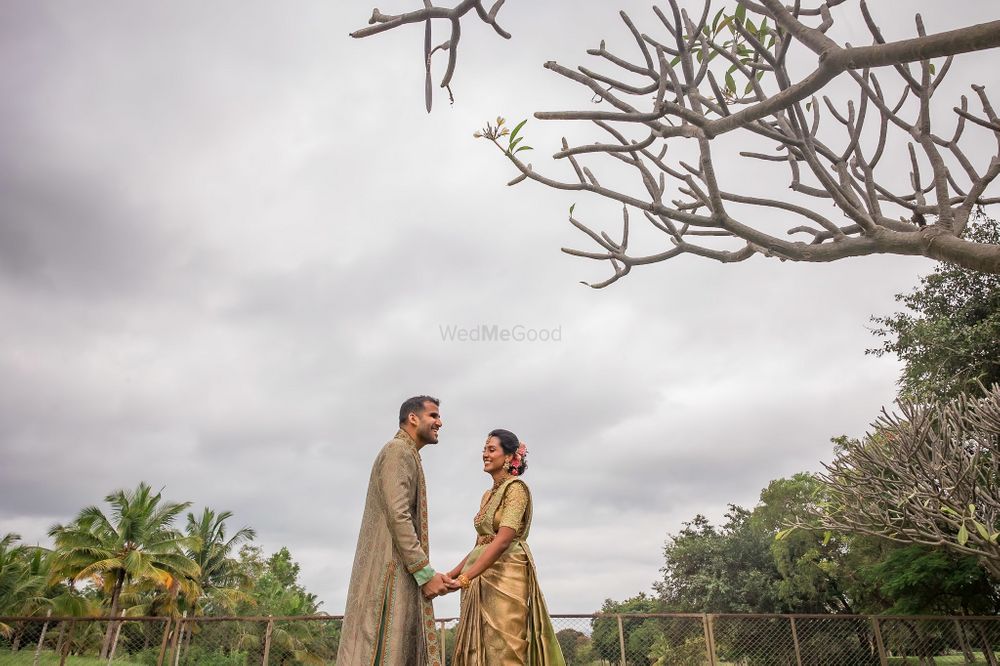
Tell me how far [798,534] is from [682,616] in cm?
1495

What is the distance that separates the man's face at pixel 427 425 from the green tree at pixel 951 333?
40.6 ft

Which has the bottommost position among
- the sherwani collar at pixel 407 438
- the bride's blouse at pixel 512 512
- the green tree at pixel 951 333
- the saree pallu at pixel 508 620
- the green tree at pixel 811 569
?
the saree pallu at pixel 508 620

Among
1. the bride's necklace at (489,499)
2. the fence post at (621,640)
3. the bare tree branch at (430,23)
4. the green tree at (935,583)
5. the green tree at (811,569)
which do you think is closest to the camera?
the bare tree branch at (430,23)

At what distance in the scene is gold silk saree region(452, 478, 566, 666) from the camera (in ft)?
12.2

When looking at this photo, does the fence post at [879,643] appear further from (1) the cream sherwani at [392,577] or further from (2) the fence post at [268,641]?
(1) the cream sherwani at [392,577]

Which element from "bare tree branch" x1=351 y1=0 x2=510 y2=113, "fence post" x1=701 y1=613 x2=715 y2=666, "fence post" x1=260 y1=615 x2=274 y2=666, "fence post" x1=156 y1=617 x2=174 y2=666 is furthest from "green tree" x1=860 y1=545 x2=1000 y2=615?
"bare tree branch" x1=351 y1=0 x2=510 y2=113

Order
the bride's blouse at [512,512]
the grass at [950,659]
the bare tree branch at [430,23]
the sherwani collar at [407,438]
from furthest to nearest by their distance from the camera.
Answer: the grass at [950,659] → the bride's blouse at [512,512] → the sherwani collar at [407,438] → the bare tree branch at [430,23]

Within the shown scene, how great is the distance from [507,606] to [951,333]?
13840 mm

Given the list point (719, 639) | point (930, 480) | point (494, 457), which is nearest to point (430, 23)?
point (494, 457)

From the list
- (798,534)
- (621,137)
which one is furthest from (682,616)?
(798,534)

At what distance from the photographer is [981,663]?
9.90m

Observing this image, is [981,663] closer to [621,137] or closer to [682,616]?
[682,616]

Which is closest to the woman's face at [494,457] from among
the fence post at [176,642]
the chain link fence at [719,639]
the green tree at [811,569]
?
the chain link fence at [719,639]

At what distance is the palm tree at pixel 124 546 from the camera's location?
2381 cm
